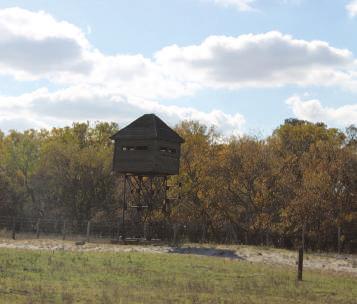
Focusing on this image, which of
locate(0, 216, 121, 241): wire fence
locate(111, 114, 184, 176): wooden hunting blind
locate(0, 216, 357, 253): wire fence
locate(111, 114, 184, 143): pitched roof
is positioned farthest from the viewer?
locate(0, 216, 121, 241): wire fence

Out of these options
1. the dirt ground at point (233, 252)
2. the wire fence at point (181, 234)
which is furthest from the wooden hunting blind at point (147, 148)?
the dirt ground at point (233, 252)

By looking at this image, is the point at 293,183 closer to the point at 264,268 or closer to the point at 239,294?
the point at 264,268

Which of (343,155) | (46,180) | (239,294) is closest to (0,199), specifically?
(46,180)

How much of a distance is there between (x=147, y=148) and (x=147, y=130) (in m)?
1.30

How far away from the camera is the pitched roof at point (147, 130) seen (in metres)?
41.4

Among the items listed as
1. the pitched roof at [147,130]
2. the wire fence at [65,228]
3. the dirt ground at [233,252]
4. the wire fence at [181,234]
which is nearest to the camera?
the dirt ground at [233,252]

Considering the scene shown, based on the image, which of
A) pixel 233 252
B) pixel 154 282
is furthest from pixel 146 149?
pixel 154 282

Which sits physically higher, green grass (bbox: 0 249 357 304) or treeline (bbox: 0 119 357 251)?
treeline (bbox: 0 119 357 251)

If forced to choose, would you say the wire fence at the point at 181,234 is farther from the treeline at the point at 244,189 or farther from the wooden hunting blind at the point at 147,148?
the wooden hunting blind at the point at 147,148

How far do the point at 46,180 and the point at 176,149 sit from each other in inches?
975

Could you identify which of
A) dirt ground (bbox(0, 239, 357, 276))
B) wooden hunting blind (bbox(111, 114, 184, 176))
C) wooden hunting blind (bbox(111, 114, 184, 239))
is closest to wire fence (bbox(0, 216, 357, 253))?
wooden hunting blind (bbox(111, 114, 184, 239))

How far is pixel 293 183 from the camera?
157 ft

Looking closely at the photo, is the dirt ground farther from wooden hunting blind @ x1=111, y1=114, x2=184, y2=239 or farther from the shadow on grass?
wooden hunting blind @ x1=111, y1=114, x2=184, y2=239

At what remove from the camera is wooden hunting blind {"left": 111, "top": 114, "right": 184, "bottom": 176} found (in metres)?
40.9
